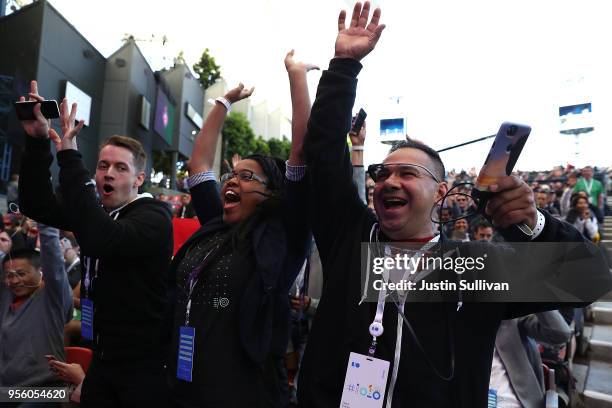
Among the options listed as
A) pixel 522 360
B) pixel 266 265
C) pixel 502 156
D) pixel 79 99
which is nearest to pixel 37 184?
pixel 266 265

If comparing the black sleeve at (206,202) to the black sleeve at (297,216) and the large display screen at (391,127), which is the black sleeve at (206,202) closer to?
the black sleeve at (297,216)

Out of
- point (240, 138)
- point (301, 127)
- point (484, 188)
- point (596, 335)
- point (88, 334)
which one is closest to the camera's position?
point (484, 188)

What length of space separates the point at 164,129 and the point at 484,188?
82.8 feet

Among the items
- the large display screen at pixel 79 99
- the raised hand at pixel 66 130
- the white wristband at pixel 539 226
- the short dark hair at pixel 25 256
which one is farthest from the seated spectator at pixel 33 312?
the large display screen at pixel 79 99

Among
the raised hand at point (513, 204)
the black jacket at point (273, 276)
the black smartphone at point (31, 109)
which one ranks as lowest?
the black jacket at point (273, 276)

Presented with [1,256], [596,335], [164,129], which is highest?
[164,129]

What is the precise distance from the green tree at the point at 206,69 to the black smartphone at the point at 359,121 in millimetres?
33453

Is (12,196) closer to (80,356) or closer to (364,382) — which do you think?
(80,356)

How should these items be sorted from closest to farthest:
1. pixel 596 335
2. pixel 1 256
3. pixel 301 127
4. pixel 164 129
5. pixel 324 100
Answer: pixel 324 100, pixel 301 127, pixel 1 256, pixel 596 335, pixel 164 129

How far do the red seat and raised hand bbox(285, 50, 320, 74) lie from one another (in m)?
2.14

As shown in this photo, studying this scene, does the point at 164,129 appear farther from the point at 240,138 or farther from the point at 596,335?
the point at 596,335

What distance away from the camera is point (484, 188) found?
43.6 inches

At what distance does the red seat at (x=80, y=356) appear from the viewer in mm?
2564

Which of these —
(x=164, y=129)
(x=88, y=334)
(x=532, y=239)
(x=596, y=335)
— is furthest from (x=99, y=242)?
(x=164, y=129)
